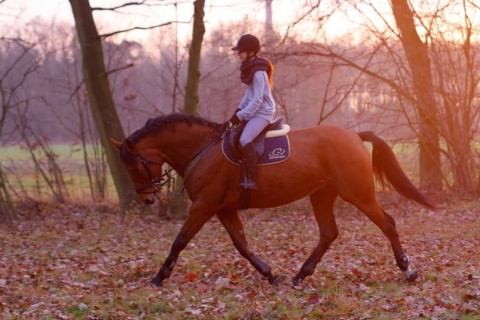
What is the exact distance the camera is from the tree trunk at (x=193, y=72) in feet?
50.1

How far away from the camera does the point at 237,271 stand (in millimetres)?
9305

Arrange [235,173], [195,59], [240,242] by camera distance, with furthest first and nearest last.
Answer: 1. [195,59]
2. [240,242]
3. [235,173]

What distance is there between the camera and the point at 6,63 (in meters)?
18.8

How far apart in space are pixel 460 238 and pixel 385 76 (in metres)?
6.47

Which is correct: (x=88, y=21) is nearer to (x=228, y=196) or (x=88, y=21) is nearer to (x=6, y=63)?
(x=6, y=63)

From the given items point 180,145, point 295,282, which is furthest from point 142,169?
point 295,282

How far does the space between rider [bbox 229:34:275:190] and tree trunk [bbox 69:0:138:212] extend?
8.57m

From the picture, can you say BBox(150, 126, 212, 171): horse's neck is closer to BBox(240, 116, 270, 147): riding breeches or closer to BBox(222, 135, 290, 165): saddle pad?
BBox(222, 135, 290, 165): saddle pad

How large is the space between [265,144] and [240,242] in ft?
4.09

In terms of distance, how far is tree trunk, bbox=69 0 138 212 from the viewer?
16.7 meters

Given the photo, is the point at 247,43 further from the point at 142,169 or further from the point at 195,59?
the point at 195,59

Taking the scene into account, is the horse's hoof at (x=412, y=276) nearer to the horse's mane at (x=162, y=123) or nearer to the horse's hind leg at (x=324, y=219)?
the horse's hind leg at (x=324, y=219)

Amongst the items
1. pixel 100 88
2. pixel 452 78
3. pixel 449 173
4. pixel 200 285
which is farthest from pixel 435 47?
pixel 200 285

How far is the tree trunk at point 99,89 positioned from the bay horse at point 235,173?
26.2 ft
